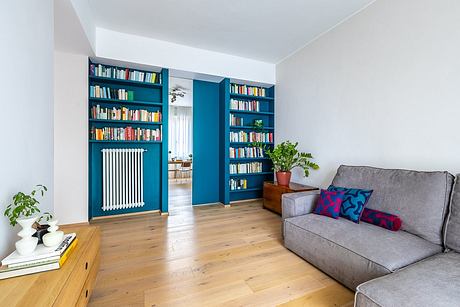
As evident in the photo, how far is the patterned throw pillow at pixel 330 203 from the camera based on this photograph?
6.57ft

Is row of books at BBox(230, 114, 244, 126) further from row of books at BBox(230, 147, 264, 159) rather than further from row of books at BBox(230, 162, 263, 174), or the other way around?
row of books at BBox(230, 162, 263, 174)

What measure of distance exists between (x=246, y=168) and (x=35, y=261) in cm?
333

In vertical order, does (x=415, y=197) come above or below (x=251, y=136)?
below

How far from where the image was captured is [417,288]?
975 millimetres

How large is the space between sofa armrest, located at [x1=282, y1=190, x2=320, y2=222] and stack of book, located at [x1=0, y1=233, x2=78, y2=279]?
6.51 ft

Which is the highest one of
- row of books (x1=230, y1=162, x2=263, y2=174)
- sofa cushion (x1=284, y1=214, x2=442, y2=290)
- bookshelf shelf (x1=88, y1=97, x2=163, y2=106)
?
bookshelf shelf (x1=88, y1=97, x2=163, y2=106)

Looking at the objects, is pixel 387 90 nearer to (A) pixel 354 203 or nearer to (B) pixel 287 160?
(A) pixel 354 203

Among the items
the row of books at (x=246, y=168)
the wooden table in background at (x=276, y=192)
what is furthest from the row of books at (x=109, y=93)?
the wooden table in background at (x=276, y=192)

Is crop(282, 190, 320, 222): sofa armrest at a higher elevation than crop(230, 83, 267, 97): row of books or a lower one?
A: lower

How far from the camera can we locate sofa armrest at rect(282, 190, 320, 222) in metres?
2.23

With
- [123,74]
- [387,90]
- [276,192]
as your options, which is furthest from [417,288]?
[123,74]

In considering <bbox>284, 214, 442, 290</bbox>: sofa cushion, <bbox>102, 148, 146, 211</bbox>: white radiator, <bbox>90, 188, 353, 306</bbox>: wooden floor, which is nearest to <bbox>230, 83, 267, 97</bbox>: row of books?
<bbox>102, 148, 146, 211</bbox>: white radiator

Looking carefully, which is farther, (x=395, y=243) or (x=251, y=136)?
(x=251, y=136)

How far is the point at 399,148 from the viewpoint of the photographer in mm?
2121
